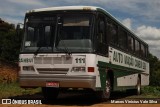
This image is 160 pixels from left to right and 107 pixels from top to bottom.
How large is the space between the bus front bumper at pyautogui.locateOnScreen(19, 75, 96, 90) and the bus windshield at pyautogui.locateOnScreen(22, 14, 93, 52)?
0.89 m

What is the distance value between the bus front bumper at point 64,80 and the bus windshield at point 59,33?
0.89m

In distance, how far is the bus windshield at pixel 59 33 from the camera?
1355 cm

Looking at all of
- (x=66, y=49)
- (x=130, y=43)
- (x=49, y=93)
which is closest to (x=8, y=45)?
(x=130, y=43)

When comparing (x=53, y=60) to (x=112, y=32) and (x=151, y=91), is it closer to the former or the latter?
(x=112, y=32)

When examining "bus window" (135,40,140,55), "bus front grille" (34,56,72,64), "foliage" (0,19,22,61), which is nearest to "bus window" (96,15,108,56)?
"bus front grille" (34,56,72,64)

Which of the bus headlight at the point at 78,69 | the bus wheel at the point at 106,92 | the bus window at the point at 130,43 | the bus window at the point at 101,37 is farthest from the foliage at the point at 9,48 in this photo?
the bus headlight at the point at 78,69

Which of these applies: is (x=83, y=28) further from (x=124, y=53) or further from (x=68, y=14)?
(x=124, y=53)

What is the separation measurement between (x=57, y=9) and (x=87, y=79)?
278 cm

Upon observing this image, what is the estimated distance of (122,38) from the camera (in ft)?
60.7

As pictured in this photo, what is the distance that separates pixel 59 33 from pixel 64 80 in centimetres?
161

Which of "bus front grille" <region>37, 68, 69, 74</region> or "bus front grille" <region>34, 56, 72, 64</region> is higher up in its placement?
"bus front grille" <region>34, 56, 72, 64</region>

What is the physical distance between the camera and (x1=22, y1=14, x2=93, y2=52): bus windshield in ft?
44.4

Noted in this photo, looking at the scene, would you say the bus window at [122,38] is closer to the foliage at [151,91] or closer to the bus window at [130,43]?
the bus window at [130,43]

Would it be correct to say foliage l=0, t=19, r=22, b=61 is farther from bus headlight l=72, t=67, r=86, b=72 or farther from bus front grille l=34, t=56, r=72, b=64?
bus headlight l=72, t=67, r=86, b=72
